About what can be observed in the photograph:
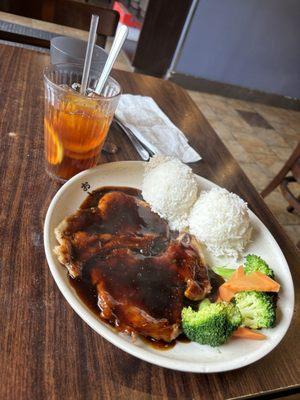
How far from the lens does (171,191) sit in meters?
0.95

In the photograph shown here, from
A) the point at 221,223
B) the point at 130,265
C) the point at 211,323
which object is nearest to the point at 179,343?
the point at 211,323

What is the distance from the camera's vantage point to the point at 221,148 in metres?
1.41

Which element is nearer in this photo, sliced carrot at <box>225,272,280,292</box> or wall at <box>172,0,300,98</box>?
sliced carrot at <box>225,272,280,292</box>

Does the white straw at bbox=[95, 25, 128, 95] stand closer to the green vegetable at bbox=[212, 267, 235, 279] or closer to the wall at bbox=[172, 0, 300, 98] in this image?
the green vegetable at bbox=[212, 267, 235, 279]

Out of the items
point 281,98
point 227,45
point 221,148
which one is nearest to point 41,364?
point 221,148

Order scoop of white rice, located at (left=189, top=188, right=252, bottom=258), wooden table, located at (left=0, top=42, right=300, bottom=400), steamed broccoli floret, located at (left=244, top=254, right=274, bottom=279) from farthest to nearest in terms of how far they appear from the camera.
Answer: scoop of white rice, located at (left=189, top=188, right=252, bottom=258) → steamed broccoli floret, located at (left=244, top=254, right=274, bottom=279) → wooden table, located at (left=0, top=42, right=300, bottom=400)

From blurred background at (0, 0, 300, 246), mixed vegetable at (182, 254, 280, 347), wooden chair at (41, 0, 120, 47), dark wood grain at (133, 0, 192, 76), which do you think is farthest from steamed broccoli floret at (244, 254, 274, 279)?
dark wood grain at (133, 0, 192, 76)

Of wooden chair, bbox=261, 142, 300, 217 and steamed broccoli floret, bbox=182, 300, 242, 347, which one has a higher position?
steamed broccoli floret, bbox=182, 300, 242, 347

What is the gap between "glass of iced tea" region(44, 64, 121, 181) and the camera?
0.89 metres

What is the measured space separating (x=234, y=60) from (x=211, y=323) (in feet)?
15.0

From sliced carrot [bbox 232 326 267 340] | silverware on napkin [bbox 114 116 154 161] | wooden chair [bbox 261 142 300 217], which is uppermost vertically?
sliced carrot [bbox 232 326 267 340]

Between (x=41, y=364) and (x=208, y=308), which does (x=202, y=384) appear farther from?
(x=41, y=364)

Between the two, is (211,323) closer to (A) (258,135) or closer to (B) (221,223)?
(B) (221,223)

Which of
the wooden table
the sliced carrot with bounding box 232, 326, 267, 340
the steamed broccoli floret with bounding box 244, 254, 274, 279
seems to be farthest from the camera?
the steamed broccoli floret with bounding box 244, 254, 274, 279
